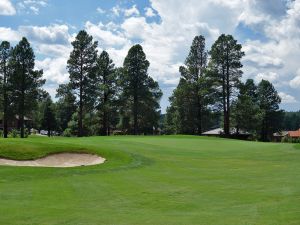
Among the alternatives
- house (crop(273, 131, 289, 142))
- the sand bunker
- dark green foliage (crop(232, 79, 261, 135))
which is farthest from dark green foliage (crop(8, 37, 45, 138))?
→ house (crop(273, 131, 289, 142))

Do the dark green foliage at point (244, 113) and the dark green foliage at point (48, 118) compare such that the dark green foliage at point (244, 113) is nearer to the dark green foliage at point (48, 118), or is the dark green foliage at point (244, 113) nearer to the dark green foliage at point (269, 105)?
the dark green foliage at point (269, 105)

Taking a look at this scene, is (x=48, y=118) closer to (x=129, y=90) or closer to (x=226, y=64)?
(x=129, y=90)

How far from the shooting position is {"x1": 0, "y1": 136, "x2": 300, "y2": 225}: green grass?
35.1ft

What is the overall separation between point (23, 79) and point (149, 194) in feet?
203

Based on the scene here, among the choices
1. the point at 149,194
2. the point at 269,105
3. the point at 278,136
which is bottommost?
the point at 149,194

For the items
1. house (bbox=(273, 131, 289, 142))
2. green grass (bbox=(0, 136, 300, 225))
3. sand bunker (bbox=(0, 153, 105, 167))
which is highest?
house (bbox=(273, 131, 289, 142))

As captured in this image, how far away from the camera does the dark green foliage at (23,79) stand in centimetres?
7162

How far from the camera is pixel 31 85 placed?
7300 centimetres

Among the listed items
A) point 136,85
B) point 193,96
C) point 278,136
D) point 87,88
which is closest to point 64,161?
point 87,88

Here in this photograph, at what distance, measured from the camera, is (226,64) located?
247 feet

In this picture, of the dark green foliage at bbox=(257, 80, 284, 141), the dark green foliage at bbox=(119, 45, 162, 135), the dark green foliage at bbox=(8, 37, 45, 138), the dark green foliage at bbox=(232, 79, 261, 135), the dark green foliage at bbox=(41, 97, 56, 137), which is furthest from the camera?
the dark green foliage at bbox=(41, 97, 56, 137)

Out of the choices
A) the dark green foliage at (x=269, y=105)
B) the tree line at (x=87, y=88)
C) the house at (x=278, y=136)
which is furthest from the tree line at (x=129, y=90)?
the house at (x=278, y=136)

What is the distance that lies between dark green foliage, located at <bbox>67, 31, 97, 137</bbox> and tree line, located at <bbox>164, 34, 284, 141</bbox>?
19001 mm

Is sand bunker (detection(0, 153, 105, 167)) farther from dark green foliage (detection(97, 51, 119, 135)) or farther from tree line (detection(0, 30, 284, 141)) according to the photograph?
dark green foliage (detection(97, 51, 119, 135))
